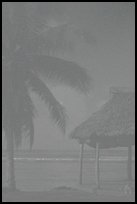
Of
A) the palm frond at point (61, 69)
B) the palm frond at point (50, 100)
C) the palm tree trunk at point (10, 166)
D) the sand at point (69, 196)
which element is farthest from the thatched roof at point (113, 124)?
the palm tree trunk at point (10, 166)

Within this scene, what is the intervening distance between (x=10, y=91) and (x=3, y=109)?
68 centimetres

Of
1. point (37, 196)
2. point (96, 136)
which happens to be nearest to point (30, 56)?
point (96, 136)

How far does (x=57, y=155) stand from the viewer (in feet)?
245

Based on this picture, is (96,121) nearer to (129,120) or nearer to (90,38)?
(129,120)

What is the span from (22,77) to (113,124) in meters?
3.79

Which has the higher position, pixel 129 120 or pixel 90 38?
pixel 90 38

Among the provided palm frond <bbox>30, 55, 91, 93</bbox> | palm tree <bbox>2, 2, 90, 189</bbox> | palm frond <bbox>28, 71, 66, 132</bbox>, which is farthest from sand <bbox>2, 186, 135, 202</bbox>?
palm frond <bbox>30, 55, 91, 93</bbox>

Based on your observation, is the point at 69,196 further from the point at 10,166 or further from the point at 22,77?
the point at 22,77

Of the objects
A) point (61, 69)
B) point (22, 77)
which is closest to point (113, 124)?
point (61, 69)

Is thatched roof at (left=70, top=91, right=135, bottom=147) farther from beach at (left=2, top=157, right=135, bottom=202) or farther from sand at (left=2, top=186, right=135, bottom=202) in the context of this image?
beach at (left=2, top=157, right=135, bottom=202)

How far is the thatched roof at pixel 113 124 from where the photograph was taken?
24.5 metres

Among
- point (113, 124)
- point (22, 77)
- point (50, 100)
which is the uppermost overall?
point (22, 77)

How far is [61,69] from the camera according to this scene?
81.5 ft

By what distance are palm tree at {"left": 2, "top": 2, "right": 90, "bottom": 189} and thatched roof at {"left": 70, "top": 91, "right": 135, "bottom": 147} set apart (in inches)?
51.1
